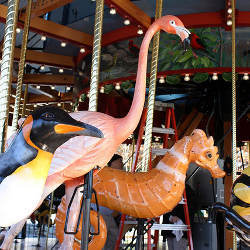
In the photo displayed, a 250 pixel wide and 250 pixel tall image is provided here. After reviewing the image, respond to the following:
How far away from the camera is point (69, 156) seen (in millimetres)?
1919

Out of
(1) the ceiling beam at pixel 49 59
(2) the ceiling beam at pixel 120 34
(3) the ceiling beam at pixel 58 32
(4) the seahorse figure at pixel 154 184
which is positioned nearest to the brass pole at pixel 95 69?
(4) the seahorse figure at pixel 154 184

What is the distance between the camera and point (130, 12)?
4.70 meters

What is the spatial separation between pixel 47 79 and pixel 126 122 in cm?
567

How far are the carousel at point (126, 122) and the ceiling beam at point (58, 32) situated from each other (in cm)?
1

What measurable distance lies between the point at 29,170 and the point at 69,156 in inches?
22.9

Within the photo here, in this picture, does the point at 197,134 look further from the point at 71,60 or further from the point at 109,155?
the point at 71,60

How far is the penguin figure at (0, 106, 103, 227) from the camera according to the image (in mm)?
1317

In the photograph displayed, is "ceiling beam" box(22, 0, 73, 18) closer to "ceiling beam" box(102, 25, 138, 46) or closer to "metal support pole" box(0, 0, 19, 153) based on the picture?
"ceiling beam" box(102, 25, 138, 46)

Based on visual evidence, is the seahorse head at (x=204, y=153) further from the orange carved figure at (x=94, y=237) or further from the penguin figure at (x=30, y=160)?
the penguin figure at (x=30, y=160)

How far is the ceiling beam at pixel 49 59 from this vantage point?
21.4 ft

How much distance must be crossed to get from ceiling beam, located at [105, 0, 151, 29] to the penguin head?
3.22 m

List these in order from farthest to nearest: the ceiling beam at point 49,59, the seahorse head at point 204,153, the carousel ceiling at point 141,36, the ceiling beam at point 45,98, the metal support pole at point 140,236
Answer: the ceiling beam at point 45,98
the ceiling beam at point 49,59
the carousel ceiling at point 141,36
the seahorse head at point 204,153
the metal support pole at point 140,236

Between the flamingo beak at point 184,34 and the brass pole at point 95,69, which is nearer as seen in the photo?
the brass pole at point 95,69

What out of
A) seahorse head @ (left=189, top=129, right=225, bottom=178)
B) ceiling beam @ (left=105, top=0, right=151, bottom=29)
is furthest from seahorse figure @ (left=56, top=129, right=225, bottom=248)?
ceiling beam @ (left=105, top=0, right=151, bottom=29)
